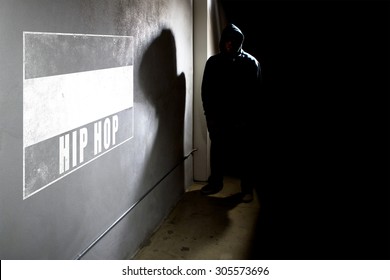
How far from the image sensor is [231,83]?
3.62m

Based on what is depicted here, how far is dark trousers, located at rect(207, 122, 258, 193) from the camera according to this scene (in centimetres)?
369

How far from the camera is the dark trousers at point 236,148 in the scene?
3.69 m

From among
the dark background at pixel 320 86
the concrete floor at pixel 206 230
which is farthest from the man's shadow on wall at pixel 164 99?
the dark background at pixel 320 86

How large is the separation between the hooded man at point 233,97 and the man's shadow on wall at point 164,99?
264mm

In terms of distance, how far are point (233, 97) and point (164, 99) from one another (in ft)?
2.49

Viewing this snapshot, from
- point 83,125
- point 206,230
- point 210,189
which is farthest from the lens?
point 210,189

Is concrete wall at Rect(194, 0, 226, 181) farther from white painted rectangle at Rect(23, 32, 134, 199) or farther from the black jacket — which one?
white painted rectangle at Rect(23, 32, 134, 199)

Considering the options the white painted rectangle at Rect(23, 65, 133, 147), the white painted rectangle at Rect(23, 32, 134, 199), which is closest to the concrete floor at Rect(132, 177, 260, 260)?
the white painted rectangle at Rect(23, 32, 134, 199)

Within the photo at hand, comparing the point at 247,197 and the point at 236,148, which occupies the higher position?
the point at 236,148

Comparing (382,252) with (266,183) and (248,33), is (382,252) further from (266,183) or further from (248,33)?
(248,33)

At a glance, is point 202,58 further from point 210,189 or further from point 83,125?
point 83,125

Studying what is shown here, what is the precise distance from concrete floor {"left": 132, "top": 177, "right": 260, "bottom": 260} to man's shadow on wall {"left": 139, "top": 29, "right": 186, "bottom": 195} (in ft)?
1.19

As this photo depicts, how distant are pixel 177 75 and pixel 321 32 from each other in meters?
2.27

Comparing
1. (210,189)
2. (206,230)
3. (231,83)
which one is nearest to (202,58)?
(231,83)
